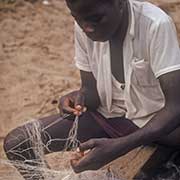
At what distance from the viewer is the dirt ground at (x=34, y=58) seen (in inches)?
150

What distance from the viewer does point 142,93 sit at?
8.43 feet

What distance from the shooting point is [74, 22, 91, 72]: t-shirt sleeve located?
2585 mm

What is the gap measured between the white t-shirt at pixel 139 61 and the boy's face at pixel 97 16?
114 mm

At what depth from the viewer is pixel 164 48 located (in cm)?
235

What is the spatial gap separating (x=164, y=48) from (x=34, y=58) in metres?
2.08

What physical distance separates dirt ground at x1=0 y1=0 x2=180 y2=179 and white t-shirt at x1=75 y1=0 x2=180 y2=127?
76 centimetres

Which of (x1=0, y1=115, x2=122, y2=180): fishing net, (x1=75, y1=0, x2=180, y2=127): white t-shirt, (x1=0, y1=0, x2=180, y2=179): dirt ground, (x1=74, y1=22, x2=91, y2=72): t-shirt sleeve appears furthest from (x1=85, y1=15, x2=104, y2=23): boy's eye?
(x1=0, y1=0, x2=180, y2=179): dirt ground

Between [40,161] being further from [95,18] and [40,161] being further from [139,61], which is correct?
[95,18]

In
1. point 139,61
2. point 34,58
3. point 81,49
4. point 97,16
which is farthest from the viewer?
point 34,58

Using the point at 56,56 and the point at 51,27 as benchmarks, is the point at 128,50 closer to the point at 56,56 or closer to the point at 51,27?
the point at 56,56

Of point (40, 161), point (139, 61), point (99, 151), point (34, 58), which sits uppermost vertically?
point (139, 61)

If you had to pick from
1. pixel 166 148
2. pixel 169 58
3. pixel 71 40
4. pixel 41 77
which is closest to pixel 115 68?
pixel 169 58

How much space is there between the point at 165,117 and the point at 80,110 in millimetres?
404

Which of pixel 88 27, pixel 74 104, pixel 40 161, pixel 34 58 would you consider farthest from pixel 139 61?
pixel 34 58
